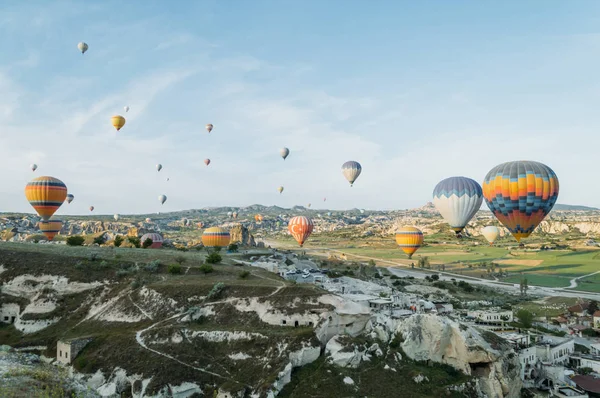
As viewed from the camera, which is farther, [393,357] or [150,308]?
[150,308]

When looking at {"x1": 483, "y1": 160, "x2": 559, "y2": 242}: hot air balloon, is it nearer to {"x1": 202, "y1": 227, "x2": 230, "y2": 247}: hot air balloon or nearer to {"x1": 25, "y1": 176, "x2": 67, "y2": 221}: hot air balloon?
{"x1": 202, "y1": 227, "x2": 230, "y2": 247}: hot air balloon

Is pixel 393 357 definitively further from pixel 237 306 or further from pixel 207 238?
pixel 207 238

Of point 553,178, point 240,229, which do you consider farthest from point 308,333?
point 240,229

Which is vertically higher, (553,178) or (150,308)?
(553,178)

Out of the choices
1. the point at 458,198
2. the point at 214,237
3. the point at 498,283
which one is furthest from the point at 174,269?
the point at 498,283

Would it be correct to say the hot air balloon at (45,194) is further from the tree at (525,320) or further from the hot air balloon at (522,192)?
the tree at (525,320)

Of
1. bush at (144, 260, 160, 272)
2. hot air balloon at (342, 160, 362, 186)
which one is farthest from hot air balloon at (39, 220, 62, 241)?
hot air balloon at (342, 160, 362, 186)

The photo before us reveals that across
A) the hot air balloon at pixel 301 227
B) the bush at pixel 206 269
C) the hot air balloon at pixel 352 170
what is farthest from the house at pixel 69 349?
the hot air balloon at pixel 352 170
